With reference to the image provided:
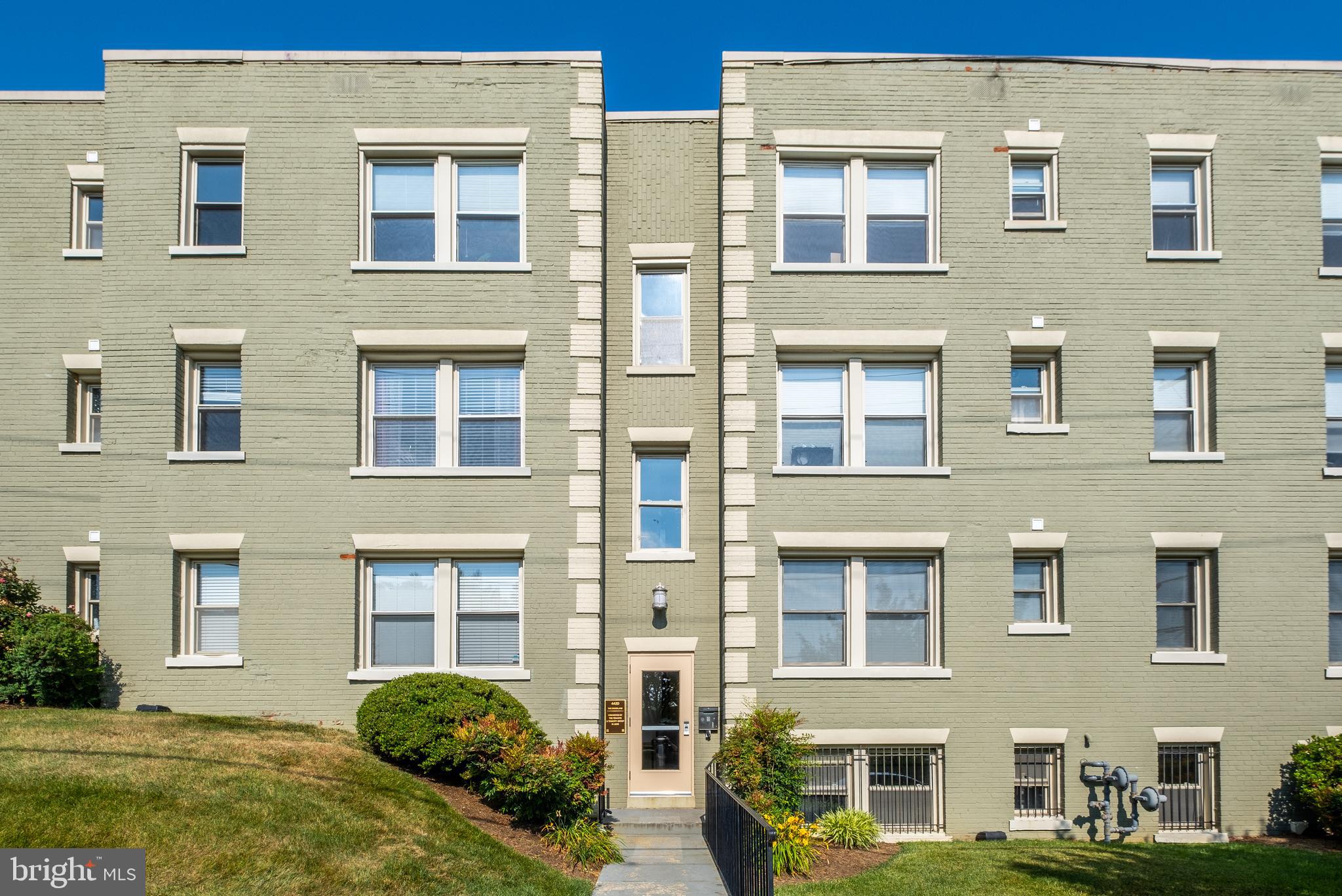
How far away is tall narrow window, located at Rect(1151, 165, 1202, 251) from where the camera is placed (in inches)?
610

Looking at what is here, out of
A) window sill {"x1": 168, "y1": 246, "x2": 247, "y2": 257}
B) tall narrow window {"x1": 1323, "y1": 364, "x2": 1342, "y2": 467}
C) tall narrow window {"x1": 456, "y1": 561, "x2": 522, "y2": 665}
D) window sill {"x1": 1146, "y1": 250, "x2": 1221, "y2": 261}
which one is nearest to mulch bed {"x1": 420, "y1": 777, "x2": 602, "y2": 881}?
tall narrow window {"x1": 456, "y1": 561, "x2": 522, "y2": 665}

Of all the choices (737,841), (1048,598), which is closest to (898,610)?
(1048,598)

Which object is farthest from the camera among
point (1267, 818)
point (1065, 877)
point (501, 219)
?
point (501, 219)

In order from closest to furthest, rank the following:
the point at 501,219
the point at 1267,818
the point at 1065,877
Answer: the point at 1065,877, the point at 1267,818, the point at 501,219

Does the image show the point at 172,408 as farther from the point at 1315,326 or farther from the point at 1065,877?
the point at 1315,326

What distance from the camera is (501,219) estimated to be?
15.3m

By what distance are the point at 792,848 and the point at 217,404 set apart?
10.2 m

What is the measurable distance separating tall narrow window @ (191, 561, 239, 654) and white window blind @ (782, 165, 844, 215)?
9.81 m

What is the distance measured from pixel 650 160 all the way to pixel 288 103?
541 centimetres

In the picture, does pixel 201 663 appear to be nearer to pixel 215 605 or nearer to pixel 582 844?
pixel 215 605

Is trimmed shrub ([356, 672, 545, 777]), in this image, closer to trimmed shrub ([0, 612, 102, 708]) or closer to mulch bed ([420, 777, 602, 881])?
mulch bed ([420, 777, 602, 881])

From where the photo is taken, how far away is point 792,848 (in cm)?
1224

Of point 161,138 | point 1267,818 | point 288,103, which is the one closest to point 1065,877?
point 1267,818

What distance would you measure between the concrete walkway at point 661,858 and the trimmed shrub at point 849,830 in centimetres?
163
